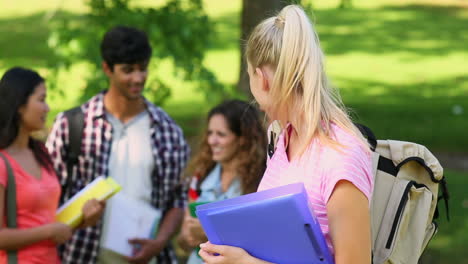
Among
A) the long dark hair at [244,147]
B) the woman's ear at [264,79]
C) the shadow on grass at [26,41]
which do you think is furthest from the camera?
the shadow on grass at [26,41]

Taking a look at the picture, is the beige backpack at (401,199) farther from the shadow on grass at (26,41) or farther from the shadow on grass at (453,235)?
the shadow on grass at (26,41)

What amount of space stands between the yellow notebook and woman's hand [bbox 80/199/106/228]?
0.07ft

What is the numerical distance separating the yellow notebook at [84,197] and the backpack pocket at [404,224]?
1.93m

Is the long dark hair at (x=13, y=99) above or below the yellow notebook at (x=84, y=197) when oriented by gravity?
above

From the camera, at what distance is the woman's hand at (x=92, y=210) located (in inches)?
184

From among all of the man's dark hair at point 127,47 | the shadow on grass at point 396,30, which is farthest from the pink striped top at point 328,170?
the shadow on grass at point 396,30

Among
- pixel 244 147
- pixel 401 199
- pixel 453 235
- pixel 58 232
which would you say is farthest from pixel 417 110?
pixel 401 199

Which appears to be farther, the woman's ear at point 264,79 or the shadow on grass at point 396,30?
the shadow on grass at point 396,30

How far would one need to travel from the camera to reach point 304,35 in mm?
2750

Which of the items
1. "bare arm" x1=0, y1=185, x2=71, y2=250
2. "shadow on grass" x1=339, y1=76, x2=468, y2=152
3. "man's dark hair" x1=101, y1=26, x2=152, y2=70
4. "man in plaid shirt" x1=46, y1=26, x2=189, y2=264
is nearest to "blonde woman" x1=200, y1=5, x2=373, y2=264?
"bare arm" x1=0, y1=185, x2=71, y2=250

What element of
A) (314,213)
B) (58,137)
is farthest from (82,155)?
(314,213)

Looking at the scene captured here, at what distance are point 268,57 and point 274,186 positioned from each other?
0.42 meters

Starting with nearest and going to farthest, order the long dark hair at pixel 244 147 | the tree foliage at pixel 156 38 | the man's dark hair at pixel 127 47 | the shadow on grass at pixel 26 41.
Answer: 1. the long dark hair at pixel 244 147
2. the man's dark hair at pixel 127 47
3. the tree foliage at pixel 156 38
4. the shadow on grass at pixel 26 41

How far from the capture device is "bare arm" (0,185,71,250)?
4277 millimetres
